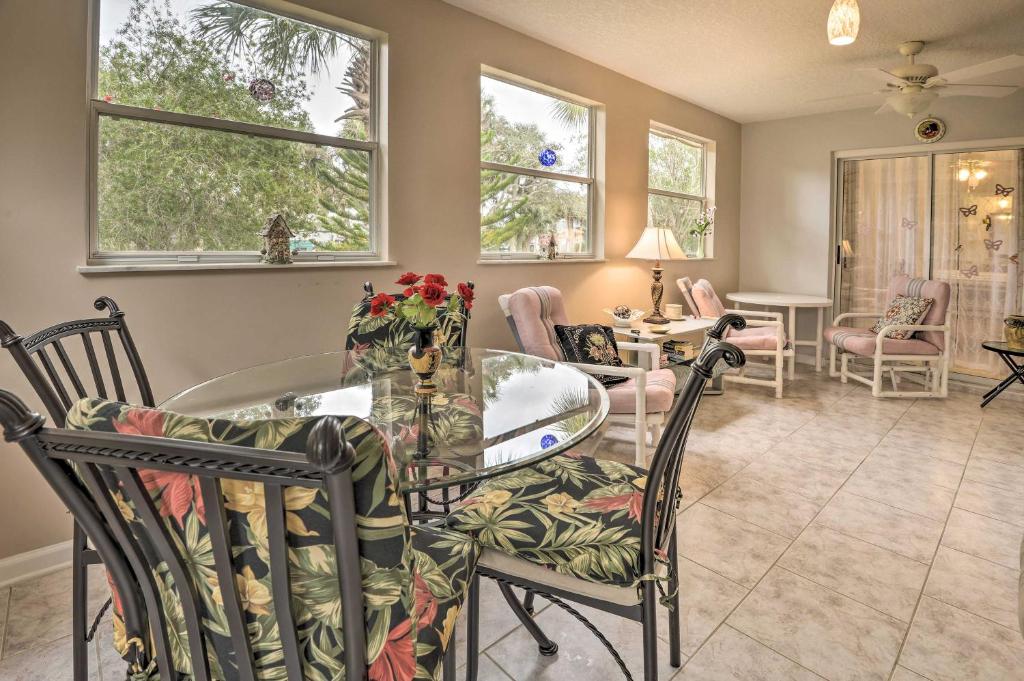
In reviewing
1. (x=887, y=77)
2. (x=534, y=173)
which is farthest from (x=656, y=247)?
(x=887, y=77)

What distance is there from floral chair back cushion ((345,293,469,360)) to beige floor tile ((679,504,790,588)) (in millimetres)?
1262

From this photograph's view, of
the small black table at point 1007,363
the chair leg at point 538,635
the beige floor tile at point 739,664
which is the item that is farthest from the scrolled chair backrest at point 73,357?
the small black table at point 1007,363

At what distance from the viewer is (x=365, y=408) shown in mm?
1685

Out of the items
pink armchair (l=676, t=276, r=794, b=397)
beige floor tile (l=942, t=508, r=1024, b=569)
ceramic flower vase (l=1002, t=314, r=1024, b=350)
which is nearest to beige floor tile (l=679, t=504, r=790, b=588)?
beige floor tile (l=942, t=508, r=1024, b=569)

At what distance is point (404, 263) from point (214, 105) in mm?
1137

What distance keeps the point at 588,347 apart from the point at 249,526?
2.63 m

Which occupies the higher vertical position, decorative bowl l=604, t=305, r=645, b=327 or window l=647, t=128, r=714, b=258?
window l=647, t=128, r=714, b=258

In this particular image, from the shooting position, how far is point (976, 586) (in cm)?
203

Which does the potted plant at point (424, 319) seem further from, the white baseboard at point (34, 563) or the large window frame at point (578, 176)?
the large window frame at point (578, 176)

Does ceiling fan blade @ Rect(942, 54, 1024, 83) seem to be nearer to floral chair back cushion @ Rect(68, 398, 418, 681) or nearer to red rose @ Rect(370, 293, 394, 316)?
red rose @ Rect(370, 293, 394, 316)

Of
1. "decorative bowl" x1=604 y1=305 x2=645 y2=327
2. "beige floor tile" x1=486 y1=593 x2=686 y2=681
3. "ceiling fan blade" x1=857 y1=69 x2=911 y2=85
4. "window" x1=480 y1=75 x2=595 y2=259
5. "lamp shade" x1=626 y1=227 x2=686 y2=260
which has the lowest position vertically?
"beige floor tile" x1=486 y1=593 x2=686 y2=681

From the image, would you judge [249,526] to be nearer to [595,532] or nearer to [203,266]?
[595,532]

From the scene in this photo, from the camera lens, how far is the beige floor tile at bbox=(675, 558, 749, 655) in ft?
5.83

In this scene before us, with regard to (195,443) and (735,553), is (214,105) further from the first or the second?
(735,553)
